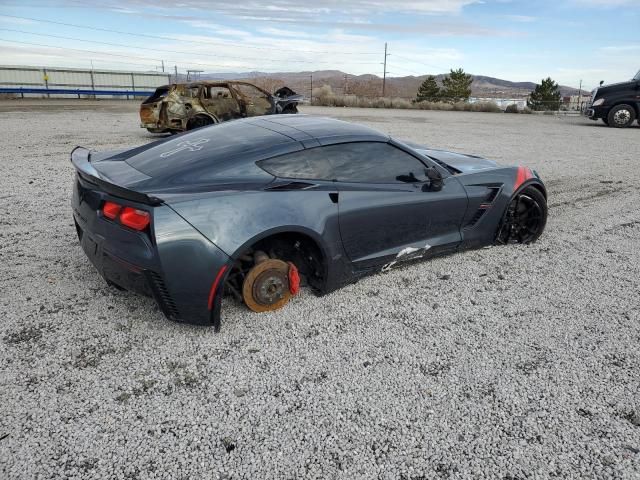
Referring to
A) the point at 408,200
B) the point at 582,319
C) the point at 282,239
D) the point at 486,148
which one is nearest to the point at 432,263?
the point at 408,200

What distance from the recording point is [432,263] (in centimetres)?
435

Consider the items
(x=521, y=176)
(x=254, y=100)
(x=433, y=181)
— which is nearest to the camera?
(x=433, y=181)

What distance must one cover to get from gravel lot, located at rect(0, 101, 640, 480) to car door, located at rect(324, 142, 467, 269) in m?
0.32

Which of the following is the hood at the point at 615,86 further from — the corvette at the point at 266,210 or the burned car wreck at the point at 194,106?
the corvette at the point at 266,210

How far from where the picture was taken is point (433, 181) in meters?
3.88

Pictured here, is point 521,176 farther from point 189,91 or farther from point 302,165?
point 189,91

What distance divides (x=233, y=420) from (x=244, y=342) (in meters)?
0.71

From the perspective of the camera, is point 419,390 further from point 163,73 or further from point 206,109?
point 163,73

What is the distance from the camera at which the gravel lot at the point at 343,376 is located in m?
2.15

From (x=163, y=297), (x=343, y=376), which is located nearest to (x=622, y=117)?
(x=343, y=376)

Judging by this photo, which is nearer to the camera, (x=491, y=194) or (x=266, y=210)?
(x=266, y=210)

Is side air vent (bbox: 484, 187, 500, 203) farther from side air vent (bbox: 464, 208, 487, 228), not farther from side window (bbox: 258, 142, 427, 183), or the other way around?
side window (bbox: 258, 142, 427, 183)

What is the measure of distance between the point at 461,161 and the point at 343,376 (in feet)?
9.16

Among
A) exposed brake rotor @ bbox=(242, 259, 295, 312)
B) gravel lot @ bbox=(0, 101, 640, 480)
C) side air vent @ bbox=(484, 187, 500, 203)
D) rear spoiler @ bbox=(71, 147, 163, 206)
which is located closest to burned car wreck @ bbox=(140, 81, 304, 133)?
gravel lot @ bbox=(0, 101, 640, 480)
